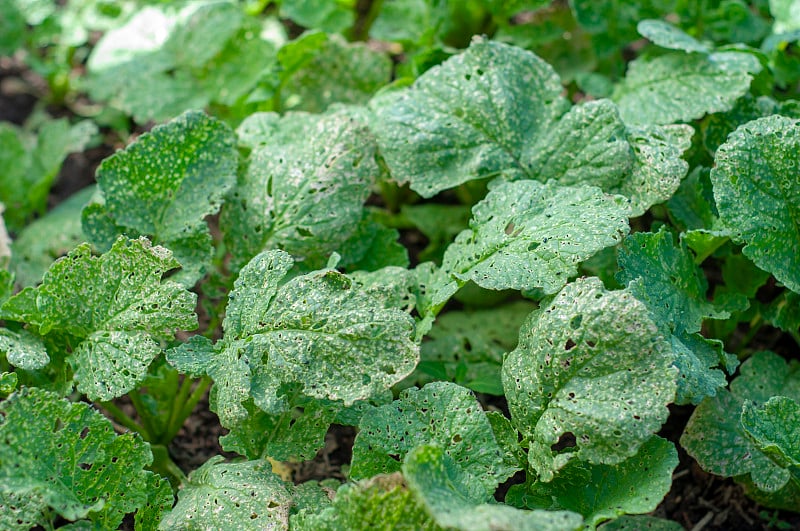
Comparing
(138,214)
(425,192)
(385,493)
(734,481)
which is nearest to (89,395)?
(138,214)

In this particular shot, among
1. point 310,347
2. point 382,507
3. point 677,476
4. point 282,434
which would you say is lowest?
point 677,476

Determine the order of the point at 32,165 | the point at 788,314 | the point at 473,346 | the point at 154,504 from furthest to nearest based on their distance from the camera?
the point at 32,165 < the point at 473,346 < the point at 788,314 < the point at 154,504

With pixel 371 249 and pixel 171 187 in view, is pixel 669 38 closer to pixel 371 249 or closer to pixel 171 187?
pixel 371 249

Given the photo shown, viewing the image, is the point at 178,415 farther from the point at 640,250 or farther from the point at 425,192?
the point at 640,250

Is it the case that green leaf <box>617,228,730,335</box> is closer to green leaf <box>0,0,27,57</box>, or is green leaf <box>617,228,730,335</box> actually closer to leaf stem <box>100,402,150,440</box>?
leaf stem <box>100,402,150,440</box>

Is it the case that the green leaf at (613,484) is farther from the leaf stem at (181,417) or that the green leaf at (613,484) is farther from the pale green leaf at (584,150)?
the leaf stem at (181,417)

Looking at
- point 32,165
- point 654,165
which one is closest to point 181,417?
point 32,165

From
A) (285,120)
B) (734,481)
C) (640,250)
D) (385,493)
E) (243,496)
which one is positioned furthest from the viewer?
(285,120)
